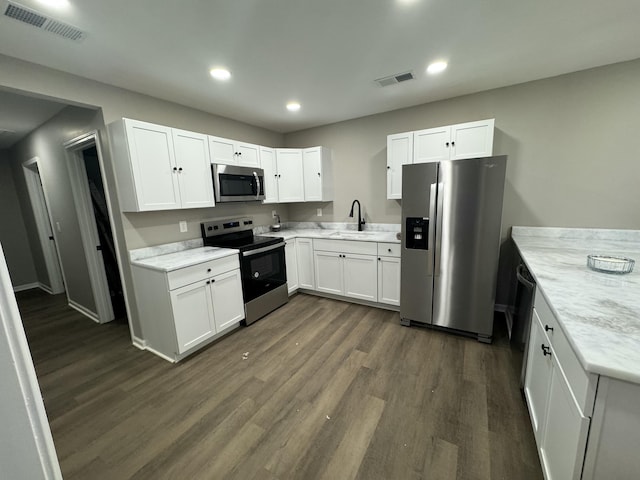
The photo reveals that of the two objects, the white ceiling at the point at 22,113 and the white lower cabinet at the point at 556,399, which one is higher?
the white ceiling at the point at 22,113

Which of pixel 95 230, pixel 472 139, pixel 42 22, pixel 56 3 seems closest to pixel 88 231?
pixel 95 230

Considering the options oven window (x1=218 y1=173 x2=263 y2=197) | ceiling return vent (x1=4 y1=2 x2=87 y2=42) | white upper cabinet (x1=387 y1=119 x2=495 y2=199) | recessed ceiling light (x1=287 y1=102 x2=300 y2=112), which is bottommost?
oven window (x1=218 y1=173 x2=263 y2=197)

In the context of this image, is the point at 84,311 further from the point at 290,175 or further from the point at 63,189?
the point at 290,175

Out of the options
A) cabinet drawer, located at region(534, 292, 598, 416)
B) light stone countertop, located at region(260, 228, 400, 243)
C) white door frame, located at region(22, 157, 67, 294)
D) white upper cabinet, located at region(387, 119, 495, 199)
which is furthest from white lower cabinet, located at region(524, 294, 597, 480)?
white door frame, located at region(22, 157, 67, 294)

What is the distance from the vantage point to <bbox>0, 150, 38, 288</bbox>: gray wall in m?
4.44

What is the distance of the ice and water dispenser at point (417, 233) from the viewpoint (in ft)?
8.61

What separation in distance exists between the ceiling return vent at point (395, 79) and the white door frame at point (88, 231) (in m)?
3.20

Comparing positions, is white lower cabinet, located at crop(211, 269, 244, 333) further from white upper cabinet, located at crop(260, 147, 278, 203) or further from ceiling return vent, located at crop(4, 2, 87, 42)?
ceiling return vent, located at crop(4, 2, 87, 42)

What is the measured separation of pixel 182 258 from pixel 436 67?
2941mm

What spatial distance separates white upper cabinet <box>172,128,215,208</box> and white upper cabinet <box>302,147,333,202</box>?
1455 millimetres

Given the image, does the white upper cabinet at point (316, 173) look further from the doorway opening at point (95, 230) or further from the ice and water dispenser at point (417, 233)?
the doorway opening at point (95, 230)

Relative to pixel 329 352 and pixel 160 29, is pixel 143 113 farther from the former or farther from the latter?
pixel 329 352

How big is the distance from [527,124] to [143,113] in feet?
12.9

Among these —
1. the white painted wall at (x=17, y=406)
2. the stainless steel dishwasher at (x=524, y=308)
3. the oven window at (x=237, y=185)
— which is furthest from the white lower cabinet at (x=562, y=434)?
the oven window at (x=237, y=185)
